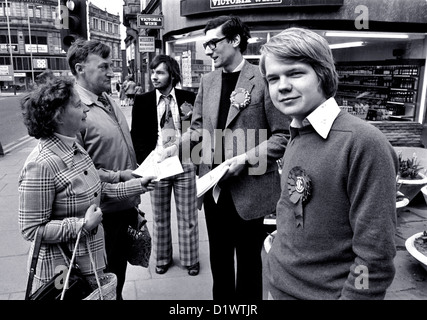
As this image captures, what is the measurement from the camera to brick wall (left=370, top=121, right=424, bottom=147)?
8.50m

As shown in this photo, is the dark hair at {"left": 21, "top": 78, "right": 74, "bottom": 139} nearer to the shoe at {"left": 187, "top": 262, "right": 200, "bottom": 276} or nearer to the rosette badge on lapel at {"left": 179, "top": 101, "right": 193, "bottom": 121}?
the rosette badge on lapel at {"left": 179, "top": 101, "right": 193, "bottom": 121}

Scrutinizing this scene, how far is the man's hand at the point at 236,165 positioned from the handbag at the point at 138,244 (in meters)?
1.00

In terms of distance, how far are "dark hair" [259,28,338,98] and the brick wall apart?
311 inches

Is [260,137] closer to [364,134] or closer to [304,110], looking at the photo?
[304,110]

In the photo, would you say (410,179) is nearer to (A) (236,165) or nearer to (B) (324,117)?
(A) (236,165)

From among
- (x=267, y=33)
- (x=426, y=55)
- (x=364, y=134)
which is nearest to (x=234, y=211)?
(x=364, y=134)

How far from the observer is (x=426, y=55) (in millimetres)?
9266

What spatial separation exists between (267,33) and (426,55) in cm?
400

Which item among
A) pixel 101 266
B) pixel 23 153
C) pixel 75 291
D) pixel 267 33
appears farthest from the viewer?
pixel 23 153

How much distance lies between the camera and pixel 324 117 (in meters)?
1.30

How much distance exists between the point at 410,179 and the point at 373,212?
481 centimetres

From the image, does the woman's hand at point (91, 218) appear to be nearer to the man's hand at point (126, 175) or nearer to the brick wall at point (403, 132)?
the man's hand at point (126, 175)
